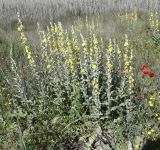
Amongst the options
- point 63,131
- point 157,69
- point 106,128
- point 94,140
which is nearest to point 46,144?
point 63,131

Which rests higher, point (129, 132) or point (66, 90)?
point (66, 90)

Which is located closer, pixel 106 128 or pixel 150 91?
pixel 106 128

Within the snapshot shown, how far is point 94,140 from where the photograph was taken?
527 centimetres

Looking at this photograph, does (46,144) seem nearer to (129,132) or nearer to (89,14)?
(129,132)

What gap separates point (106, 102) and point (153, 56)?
4.14 metres

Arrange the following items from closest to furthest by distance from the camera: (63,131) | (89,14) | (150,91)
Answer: (63,131)
(150,91)
(89,14)

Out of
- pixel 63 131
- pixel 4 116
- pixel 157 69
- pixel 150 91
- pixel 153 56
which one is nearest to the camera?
pixel 63 131

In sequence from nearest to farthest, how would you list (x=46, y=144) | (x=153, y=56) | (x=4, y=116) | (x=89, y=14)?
(x=46, y=144)
(x=4, y=116)
(x=153, y=56)
(x=89, y=14)

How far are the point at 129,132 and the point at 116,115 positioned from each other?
2.40ft

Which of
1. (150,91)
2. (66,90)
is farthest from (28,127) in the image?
(150,91)

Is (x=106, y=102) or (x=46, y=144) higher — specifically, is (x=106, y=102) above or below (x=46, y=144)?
above

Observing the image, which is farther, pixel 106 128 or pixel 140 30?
pixel 140 30

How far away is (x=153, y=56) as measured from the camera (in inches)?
358

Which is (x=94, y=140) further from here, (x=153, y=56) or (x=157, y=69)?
(x=153, y=56)
